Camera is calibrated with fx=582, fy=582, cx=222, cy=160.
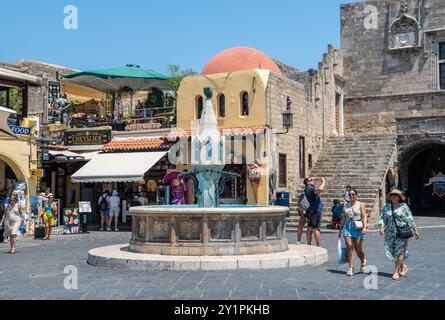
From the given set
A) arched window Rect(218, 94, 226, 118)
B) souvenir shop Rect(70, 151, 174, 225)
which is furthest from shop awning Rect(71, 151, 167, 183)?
arched window Rect(218, 94, 226, 118)

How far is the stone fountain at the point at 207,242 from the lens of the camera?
34.7 ft

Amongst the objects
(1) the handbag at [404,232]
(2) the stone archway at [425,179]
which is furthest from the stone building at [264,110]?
(1) the handbag at [404,232]

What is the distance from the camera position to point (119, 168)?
23.5m

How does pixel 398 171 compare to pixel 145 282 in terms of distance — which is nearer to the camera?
pixel 145 282

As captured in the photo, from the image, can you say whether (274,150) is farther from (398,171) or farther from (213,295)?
(213,295)

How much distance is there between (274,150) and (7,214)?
11.7 metres

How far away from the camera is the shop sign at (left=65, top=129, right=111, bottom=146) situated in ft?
87.1

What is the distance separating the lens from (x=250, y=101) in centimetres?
2356

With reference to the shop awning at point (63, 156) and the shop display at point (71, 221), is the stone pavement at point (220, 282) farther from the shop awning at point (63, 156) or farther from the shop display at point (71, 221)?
the shop awning at point (63, 156)

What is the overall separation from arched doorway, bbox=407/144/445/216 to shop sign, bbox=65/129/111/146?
16.3 m

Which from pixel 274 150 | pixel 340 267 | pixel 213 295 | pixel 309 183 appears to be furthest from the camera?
pixel 274 150

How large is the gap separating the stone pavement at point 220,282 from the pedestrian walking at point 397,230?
0.33 meters

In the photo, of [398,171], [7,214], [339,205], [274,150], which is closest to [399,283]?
[7,214]

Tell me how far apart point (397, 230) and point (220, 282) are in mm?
3010
